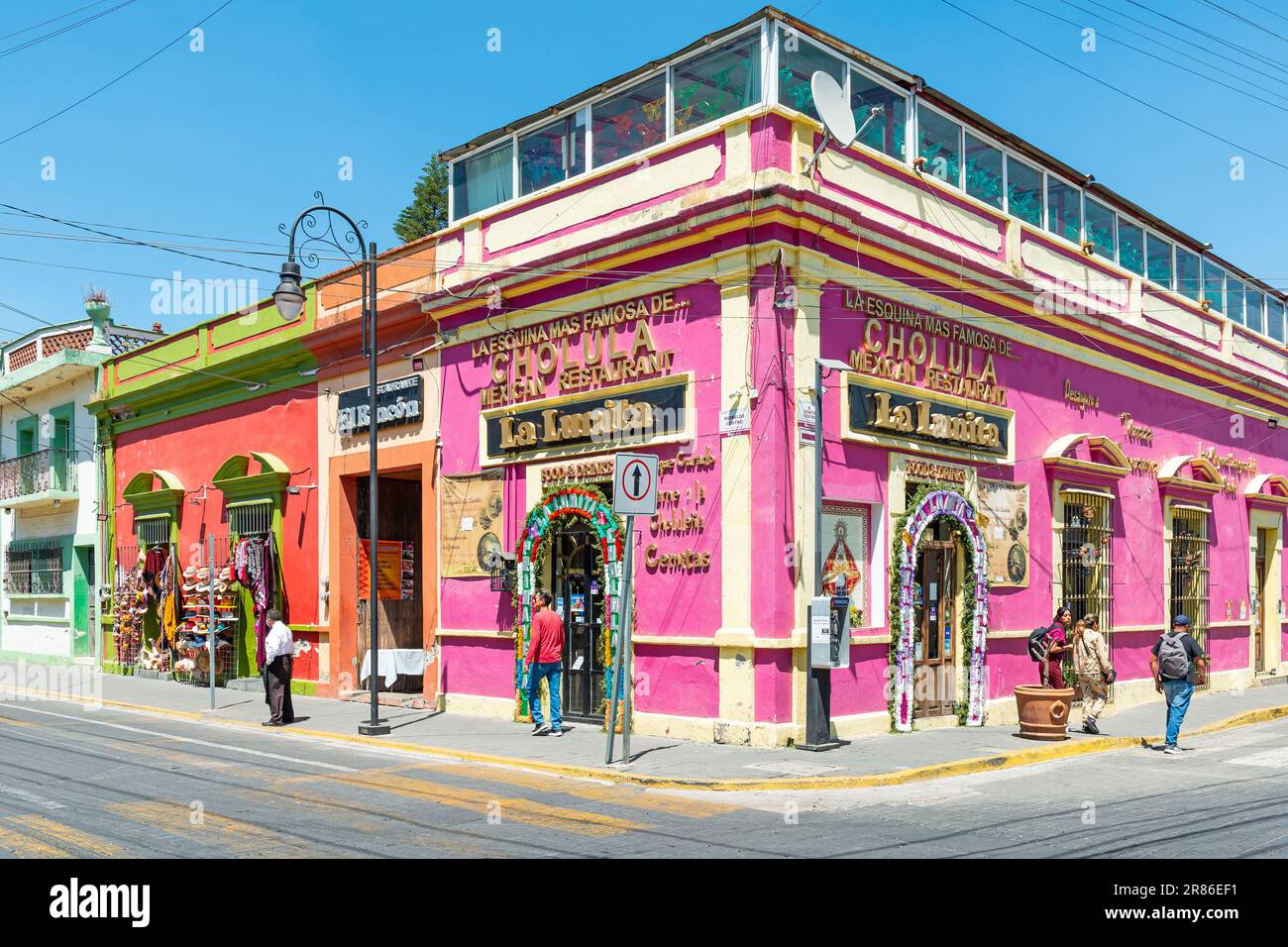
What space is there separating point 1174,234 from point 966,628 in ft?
36.7

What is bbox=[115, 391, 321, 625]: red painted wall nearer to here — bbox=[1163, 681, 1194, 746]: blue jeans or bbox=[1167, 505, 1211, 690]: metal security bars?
bbox=[1163, 681, 1194, 746]: blue jeans

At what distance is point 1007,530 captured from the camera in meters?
17.4

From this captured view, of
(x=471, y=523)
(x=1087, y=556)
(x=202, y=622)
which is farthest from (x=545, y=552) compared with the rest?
(x=202, y=622)

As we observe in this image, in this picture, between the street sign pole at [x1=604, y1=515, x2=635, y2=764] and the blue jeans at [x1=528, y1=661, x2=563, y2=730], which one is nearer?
the street sign pole at [x1=604, y1=515, x2=635, y2=764]

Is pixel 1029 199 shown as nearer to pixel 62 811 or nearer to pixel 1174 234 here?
pixel 1174 234

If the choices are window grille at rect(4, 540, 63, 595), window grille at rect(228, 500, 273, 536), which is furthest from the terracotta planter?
window grille at rect(4, 540, 63, 595)

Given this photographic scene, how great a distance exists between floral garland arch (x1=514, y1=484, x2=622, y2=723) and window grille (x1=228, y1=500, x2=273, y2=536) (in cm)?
781

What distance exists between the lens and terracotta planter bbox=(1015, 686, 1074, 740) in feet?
47.3

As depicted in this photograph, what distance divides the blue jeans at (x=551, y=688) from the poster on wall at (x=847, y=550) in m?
3.52

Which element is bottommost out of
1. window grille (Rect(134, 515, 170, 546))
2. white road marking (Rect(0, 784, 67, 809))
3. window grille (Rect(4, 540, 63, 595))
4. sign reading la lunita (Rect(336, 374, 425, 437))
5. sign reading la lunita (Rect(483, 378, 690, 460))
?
white road marking (Rect(0, 784, 67, 809))

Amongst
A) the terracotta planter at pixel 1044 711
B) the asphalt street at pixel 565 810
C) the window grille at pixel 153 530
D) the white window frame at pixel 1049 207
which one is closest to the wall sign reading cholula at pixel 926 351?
the white window frame at pixel 1049 207

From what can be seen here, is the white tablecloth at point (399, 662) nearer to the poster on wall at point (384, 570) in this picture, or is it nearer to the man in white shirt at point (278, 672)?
the poster on wall at point (384, 570)

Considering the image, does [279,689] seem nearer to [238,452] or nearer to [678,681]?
[678,681]
